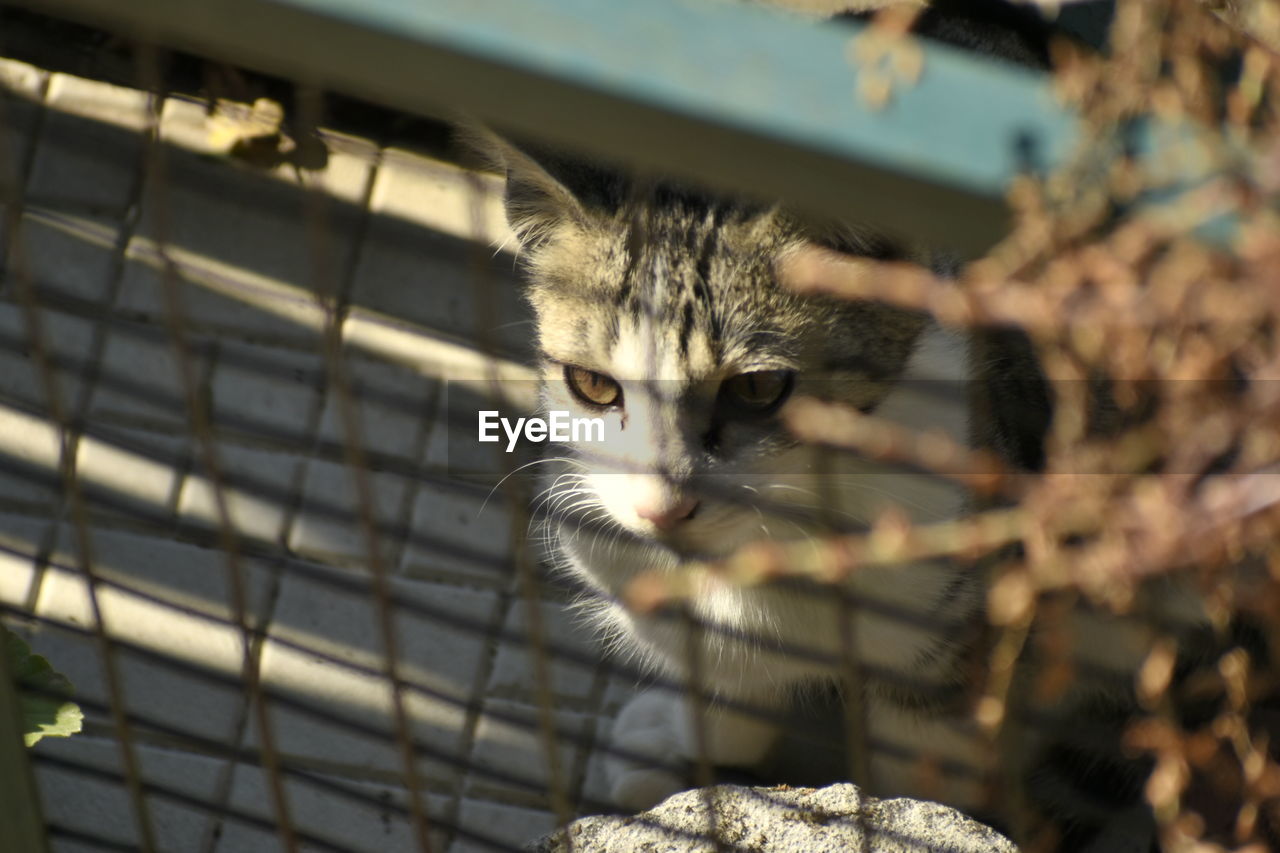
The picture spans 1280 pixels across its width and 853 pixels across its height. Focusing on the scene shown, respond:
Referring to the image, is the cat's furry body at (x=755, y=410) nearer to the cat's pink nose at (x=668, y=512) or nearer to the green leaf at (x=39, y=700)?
the cat's pink nose at (x=668, y=512)

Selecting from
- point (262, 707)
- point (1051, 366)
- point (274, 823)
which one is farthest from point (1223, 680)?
point (274, 823)

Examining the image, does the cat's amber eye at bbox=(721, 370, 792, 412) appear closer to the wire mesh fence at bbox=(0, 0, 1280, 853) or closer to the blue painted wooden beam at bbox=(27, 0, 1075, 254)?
the wire mesh fence at bbox=(0, 0, 1280, 853)

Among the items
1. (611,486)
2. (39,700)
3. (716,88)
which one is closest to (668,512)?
(611,486)

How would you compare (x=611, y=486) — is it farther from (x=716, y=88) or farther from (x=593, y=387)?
(x=716, y=88)

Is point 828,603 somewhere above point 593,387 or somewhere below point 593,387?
below

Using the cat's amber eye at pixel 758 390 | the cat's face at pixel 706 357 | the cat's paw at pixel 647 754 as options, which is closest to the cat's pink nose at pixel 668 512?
the cat's face at pixel 706 357
